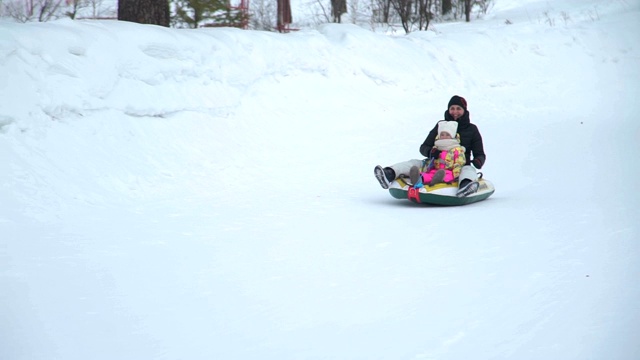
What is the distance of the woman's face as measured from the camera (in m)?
7.95

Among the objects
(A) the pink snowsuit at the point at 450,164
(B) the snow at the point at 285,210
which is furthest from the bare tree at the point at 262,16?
(A) the pink snowsuit at the point at 450,164

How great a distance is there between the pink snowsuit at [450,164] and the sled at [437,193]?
10 cm

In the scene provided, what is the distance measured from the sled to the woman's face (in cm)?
81

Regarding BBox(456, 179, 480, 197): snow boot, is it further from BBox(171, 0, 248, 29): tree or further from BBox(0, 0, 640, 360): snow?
BBox(171, 0, 248, 29): tree

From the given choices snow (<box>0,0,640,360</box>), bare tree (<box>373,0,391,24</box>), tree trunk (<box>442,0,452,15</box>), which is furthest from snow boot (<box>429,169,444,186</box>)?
tree trunk (<box>442,0,452,15</box>)

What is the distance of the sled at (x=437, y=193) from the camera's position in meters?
7.29

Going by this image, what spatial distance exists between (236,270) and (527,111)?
11018 millimetres

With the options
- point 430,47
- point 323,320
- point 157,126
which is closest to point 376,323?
point 323,320

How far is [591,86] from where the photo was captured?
17109 mm

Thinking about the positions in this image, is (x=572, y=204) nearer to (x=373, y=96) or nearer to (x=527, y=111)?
(x=373, y=96)

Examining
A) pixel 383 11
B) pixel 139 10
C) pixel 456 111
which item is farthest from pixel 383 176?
pixel 383 11

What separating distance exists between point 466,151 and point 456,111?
0.42 metres

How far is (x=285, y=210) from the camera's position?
7.12 metres

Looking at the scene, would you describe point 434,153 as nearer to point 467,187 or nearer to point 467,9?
point 467,187
